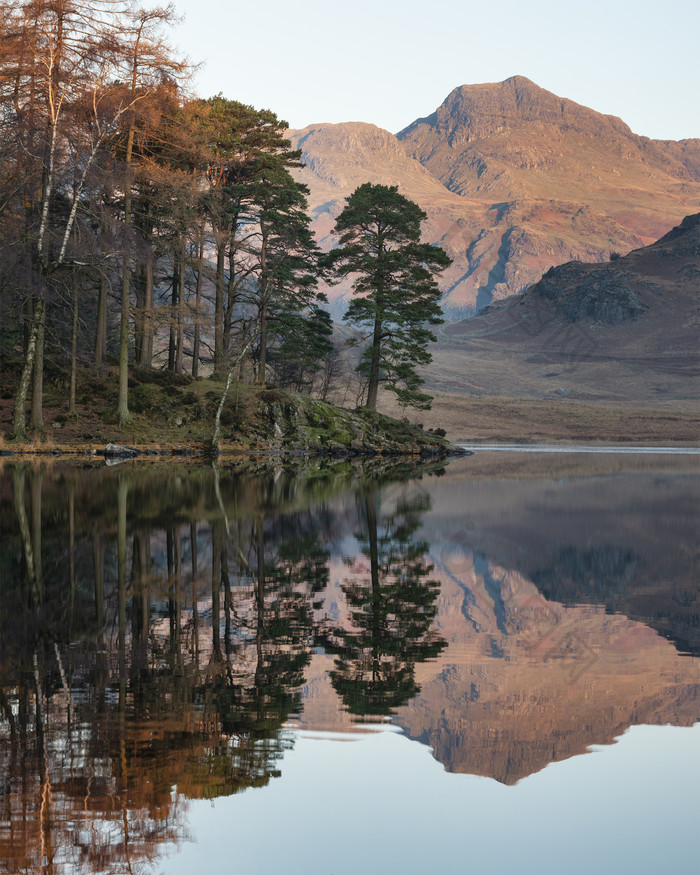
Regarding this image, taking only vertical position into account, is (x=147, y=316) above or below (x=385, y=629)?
above

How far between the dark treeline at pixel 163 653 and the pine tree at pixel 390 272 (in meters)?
37.2

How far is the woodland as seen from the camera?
31.8 m

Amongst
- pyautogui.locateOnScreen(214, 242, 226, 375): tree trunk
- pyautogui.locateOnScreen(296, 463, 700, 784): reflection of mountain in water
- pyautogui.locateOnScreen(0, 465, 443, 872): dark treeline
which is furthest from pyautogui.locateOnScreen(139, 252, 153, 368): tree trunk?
pyautogui.locateOnScreen(296, 463, 700, 784): reflection of mountain in water

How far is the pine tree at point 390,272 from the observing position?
174ft

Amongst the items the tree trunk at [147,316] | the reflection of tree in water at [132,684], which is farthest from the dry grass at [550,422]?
the reflection of tree in water at [132,684]

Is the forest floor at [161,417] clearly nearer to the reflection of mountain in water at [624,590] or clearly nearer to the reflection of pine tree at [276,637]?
the reflection of pine tree at [276,637]

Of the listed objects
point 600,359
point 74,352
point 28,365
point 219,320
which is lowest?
point 28,365

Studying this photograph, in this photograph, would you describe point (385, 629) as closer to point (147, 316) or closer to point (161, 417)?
point (147, 316)

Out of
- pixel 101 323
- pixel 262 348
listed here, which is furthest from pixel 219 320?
pixel 101 323

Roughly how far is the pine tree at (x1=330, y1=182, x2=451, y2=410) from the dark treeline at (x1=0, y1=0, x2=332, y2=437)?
10.1 ft

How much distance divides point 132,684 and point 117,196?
35.1 meters

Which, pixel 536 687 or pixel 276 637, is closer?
pixel 536 687

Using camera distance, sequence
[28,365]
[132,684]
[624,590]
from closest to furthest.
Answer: [132,684], [624,590], [28,365]

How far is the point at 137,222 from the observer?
43.0 m
